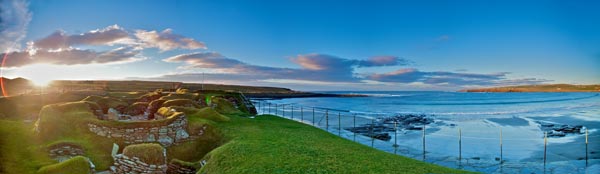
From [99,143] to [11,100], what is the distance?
1581cm

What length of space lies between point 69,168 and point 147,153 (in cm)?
237

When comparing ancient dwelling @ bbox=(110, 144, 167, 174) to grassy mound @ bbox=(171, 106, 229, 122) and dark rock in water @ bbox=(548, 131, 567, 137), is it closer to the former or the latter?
grassy mound @ bbox=(171, 106, 229, 122)

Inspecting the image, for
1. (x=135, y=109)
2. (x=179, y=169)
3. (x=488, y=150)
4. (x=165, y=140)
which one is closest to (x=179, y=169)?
(x=179, y=169)

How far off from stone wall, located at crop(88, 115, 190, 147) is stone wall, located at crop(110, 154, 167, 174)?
8.76 feet

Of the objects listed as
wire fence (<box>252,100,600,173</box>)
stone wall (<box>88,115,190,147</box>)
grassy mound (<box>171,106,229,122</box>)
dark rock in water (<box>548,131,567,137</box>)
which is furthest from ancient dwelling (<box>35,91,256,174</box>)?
dark rock in water (<box>548,131,567,137</box>)

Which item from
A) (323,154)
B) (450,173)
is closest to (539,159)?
(450,173)

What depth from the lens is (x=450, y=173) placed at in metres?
11.6

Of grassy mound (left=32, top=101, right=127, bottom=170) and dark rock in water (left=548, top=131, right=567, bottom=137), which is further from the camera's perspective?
dark rock in water (left=548, top=131, right=567, bottom=137)

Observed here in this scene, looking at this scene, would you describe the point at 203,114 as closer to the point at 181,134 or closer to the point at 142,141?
the point at 181,134

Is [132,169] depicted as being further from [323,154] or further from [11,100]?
[11,100]

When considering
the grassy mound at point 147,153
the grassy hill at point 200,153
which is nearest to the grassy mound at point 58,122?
the grassy hill at point 200,153

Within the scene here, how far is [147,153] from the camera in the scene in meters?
11.6

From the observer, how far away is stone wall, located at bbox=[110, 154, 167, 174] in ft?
37.4

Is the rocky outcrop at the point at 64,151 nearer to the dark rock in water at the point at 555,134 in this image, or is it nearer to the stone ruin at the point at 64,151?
the stone ruin at the point at 64,151
